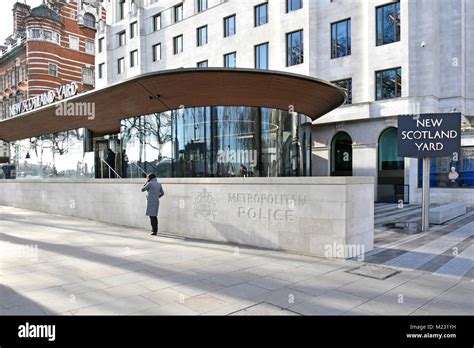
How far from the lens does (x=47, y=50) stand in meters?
54.7

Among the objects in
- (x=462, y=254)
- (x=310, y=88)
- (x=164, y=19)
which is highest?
(x=164, y=19)

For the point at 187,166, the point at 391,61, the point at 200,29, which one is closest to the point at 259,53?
the point at 200,29

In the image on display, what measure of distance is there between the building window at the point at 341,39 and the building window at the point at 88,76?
1839 inches

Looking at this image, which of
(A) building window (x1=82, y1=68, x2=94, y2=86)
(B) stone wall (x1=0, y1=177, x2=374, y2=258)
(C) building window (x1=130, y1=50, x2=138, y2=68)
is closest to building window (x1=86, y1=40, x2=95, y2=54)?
(A) building window (x1=82, y1=68, x2=94, y2=86)

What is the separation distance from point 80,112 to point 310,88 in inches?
438

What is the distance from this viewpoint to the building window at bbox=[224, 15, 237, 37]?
34.5 meters

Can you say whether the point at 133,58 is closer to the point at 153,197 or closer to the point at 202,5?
the point at 202,5

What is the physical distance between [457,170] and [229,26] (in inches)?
912

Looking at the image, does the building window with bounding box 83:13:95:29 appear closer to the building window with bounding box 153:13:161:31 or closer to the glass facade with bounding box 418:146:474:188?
the building window with bounding box 153:13:161:31

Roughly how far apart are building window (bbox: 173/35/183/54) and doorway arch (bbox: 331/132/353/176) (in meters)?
20.4

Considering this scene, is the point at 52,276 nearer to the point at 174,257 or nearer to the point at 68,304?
the point at 68,304

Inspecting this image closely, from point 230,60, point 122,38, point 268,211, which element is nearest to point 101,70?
point 122,38

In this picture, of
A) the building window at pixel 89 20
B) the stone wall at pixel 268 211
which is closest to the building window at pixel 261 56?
the stone wall at pixel 268 211

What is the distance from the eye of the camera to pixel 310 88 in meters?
15.8
